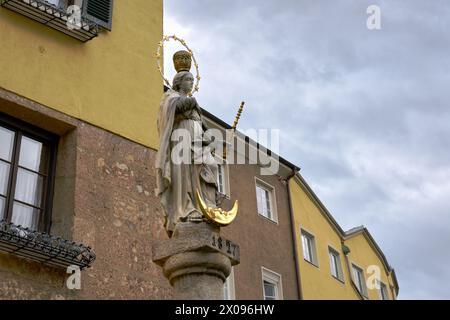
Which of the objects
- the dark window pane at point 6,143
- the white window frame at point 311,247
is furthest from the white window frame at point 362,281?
the dark window pane at point 6,143

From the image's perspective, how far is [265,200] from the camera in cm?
2044

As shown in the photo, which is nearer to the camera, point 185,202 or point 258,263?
point 185,202

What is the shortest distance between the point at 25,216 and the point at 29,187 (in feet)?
1.68

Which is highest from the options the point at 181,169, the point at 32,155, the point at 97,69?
the point at 97,69

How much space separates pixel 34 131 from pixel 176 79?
3.75 metres

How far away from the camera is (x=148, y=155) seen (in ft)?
41.8

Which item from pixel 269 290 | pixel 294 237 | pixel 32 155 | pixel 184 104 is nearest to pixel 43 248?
pixel 32 155

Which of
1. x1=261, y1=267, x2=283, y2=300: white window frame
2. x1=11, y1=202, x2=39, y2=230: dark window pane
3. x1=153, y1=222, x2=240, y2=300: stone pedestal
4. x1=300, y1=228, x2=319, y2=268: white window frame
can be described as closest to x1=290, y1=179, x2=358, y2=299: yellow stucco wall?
x1=300, y1=228, x2=319, y2=268: white window frame

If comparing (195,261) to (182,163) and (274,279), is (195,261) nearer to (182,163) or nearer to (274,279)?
(182,163)

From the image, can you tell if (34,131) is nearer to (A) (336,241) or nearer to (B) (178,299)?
(B) (178,299)

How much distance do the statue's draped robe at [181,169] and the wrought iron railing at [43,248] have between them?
2711mm

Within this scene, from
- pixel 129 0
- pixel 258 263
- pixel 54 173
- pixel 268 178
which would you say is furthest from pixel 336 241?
pixel 54 173

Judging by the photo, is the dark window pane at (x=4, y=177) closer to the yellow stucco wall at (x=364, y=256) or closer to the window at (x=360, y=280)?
the yellow stucco wall at (x=364, y=256)

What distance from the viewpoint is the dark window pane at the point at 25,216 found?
10.6m
